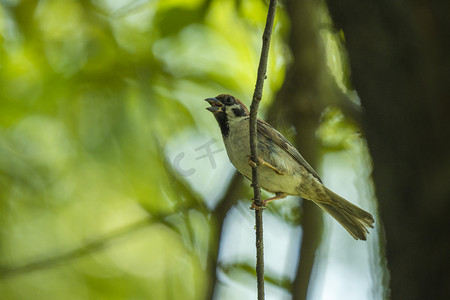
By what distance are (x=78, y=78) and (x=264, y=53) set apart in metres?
3.55

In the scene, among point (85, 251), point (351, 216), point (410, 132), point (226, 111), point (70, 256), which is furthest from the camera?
point (85, 251)

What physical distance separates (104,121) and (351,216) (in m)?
2.87

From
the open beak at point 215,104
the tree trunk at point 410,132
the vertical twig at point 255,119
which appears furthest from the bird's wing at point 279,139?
the tree trunk at point 410,132

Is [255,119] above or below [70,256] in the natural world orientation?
above

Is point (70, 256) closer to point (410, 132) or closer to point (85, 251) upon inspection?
point (85, 251)

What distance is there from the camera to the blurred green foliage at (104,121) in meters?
5.76

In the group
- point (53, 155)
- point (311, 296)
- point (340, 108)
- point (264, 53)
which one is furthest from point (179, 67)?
point (264, 53)

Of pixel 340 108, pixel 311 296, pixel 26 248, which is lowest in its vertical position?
pixel 26 248

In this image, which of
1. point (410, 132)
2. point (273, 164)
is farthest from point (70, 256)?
point (410, 132)

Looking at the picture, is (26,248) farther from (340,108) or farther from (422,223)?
(422,223)

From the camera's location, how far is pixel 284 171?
475 centimetres

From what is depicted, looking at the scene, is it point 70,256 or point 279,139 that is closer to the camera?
point 279,139

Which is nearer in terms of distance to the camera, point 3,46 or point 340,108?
point 340,108

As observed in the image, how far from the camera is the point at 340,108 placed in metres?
Answer: 4.46
